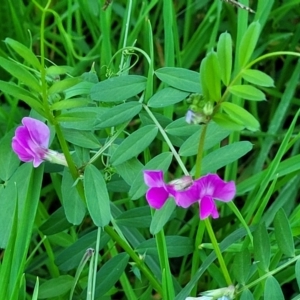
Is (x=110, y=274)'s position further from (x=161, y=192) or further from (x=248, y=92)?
(x=248, y=92)

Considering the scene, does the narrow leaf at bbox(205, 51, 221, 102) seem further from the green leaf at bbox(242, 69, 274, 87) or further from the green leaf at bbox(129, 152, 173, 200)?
the green leaf at bbox(129, 152, 173, 200)

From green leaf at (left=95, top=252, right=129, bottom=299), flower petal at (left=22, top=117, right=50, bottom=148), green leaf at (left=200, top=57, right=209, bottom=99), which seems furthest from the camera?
green leaf at (left=95, top=252, right=129, bottom=299)

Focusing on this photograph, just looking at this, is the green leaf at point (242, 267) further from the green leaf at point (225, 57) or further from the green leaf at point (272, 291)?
the green leaf at point (225, 57)

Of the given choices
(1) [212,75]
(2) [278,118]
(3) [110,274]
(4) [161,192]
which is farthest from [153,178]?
(2) [278,118]

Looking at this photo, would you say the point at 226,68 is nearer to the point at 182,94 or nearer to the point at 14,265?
the point at 182,94

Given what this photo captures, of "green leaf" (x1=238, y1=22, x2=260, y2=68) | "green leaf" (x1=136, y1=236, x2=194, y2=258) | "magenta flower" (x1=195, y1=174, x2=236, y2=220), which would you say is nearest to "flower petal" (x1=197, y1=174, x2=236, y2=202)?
"magenta flower" (x1=195, y1=174, x2=236, y2=220)

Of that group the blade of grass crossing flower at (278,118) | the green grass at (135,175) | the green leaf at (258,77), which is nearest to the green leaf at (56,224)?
the green grass at (135,175)

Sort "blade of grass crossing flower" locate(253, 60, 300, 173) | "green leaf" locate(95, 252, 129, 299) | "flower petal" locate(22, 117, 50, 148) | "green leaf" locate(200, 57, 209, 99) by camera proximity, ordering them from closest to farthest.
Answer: "green leaf" locate(200, 57, 209, 99) < "flower petal" locate(22, 117, 50, 148) < "green leaf" locate(95, 252, 129, 299) < "blade of grass crossing flower" locate(253, 60, 300, 173)
